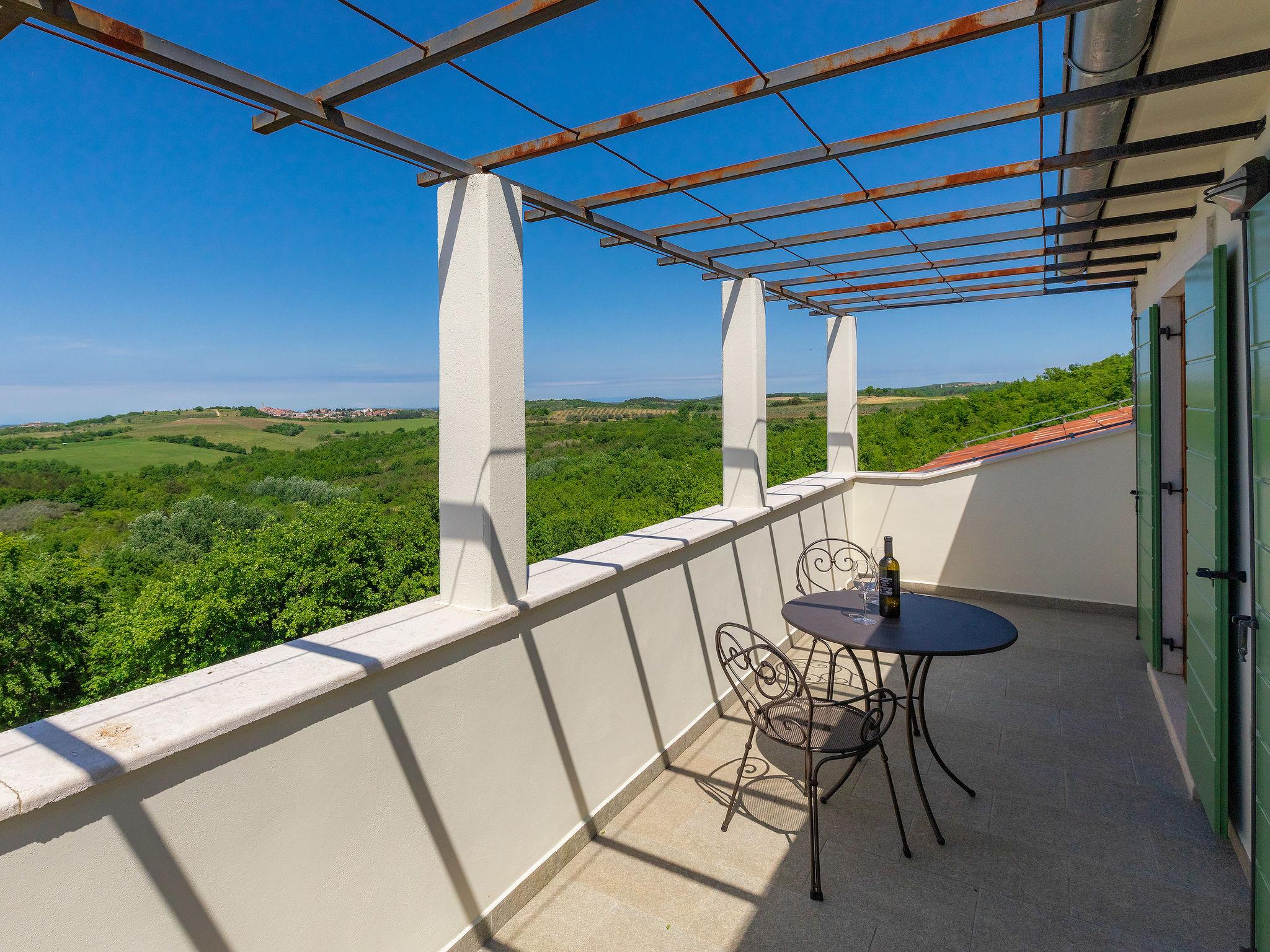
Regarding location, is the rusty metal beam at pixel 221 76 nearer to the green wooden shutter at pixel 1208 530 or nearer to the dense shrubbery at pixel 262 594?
the green wooden shutter at pixel 1208 530

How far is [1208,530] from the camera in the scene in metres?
2.65

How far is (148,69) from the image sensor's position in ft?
4.89

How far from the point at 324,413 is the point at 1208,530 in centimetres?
2268

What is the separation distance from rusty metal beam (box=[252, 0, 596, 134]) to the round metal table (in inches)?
88.7

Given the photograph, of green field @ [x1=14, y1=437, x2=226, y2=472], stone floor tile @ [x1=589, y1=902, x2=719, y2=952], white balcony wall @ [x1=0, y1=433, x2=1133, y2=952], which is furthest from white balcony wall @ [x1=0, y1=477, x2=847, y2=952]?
green field @ [x1=14, y1=437, x2=226, y2=472]

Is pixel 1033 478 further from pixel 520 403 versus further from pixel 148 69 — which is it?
pixel 148 69

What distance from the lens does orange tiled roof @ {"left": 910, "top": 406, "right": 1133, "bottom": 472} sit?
251 inches

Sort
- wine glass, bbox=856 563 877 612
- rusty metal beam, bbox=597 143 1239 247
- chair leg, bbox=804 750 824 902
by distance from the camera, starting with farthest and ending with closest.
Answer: wine glass, bbox=856 563 877 612 < chair leg, bbox=804 750 824 902 < rusty metal beam, bbox=597 143 1239 247

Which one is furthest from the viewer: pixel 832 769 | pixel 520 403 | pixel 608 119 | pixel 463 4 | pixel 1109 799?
pixel 832 769

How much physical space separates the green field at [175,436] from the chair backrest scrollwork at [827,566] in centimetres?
1446

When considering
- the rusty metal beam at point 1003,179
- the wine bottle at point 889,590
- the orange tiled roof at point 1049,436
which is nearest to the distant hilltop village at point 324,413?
the orange tiled roof at point 1049,436

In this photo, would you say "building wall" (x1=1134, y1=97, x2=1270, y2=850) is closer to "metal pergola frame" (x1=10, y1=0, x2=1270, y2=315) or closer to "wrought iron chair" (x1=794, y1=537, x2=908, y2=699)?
"metal pergola frame" (x1=10, y1=0, x2=1270, y2=315)

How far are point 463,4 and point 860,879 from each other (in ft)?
10.1

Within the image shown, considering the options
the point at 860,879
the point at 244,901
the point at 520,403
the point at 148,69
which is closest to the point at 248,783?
the point at 244,901
